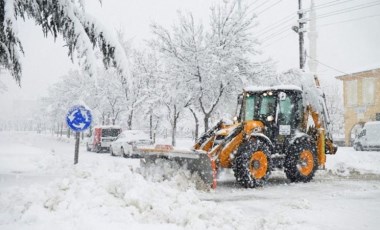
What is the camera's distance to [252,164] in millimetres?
10078

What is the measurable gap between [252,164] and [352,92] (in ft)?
106

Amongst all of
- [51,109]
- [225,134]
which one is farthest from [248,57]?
[51,109]

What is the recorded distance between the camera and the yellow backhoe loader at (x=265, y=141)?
32.6ft

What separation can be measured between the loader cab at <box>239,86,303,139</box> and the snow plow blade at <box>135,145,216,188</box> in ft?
8.30

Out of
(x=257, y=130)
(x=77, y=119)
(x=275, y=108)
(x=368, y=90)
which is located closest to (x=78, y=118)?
(x=77, y=119)

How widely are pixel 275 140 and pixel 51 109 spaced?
167 ft

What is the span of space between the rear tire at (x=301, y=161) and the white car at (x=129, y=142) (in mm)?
Result: 11133

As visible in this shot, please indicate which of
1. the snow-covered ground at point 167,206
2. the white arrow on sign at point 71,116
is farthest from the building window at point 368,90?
the white arrow on sign at point 71,116

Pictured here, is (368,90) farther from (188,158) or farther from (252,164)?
(188,158)

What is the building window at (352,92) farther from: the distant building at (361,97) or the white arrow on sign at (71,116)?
the white arrow on sign at (71,116)

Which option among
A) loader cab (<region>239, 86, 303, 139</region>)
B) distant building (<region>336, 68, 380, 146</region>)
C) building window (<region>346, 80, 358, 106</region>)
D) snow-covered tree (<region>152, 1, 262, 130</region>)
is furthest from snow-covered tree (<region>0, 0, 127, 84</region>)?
building window (<region>346, 80, 358, 106</region>)

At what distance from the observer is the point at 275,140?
36.9ft

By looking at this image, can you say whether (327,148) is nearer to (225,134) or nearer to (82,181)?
(225,134)

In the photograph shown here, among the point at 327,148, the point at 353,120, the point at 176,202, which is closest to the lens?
the point at 176,202
